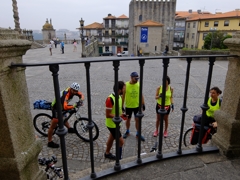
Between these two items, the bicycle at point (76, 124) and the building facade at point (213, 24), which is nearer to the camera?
the bicycle at point (76, 124)

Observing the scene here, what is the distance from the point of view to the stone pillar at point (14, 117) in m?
1.47

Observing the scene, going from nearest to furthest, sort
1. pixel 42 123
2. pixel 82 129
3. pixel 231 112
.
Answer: pixel 231 112 → pixel 82 129 → pixel 42 123

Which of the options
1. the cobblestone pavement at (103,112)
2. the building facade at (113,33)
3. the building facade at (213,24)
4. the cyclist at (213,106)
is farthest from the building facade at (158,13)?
the cyclist at (213,106)

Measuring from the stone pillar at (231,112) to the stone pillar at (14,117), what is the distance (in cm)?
199

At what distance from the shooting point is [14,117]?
159cm

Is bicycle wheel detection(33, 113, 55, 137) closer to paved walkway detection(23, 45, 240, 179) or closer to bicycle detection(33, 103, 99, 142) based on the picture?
bicycle detection(33, 103, 99, 142)

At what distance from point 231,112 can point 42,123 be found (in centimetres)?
442

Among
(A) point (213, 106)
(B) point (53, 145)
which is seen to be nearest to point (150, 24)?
(A) point (213, 106)

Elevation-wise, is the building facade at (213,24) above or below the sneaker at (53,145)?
above

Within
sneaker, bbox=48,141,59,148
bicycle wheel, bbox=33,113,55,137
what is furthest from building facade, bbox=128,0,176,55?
sneaker, bbox=48,141,59,148

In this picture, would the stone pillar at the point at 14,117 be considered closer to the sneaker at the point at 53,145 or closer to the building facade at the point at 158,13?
the sneaker at the point at 53,145

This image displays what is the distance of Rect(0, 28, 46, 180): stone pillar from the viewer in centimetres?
147

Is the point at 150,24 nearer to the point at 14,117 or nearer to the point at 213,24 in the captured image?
the point at 213,24

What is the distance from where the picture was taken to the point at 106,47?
73.6m
